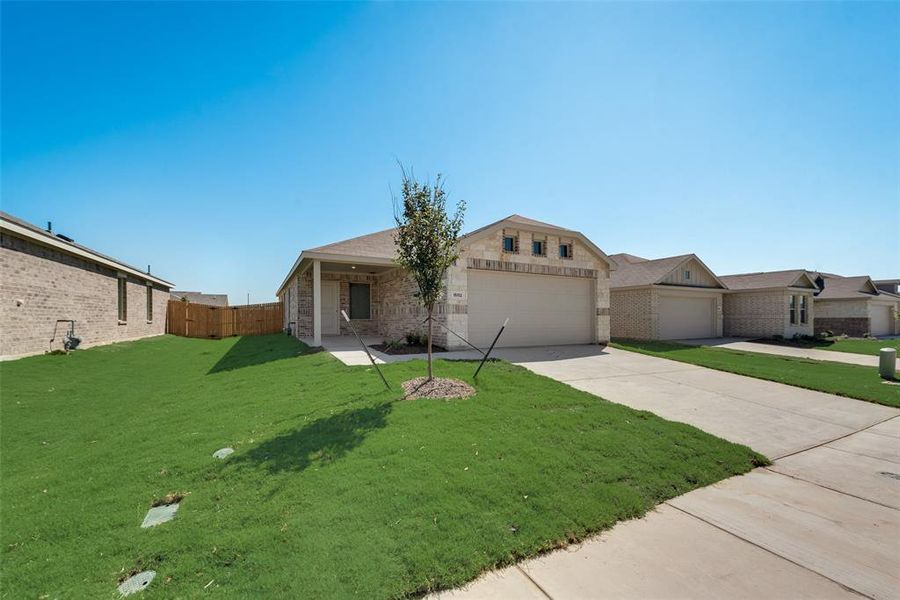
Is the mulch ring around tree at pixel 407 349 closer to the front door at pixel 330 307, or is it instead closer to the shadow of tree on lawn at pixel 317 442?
the front door at pixel 330 307

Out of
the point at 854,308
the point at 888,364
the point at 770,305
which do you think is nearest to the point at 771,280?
the point at 770,305

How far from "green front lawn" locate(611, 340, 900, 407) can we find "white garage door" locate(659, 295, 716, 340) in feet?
9.67

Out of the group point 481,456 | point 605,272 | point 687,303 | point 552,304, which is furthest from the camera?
point 687,303

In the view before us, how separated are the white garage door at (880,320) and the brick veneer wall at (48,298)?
136 ft

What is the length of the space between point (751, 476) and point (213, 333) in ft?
79.8

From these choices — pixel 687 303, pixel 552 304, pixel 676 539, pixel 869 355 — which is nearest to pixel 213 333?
pixel 552 304

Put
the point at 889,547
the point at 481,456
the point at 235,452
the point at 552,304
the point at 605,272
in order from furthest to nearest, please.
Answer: the point at 605,272
the point at 552,304
the point at 235,452
the point at 481,456
the point at 889,547

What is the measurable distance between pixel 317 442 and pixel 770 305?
80.0 ft

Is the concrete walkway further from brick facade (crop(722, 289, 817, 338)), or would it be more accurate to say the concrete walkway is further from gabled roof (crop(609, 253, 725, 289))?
gabled roof (crop(609, 253, 725, 289))

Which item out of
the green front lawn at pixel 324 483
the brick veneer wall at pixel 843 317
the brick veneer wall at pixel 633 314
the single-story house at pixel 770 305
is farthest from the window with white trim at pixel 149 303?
the brick veneer wall at pixel 843 317

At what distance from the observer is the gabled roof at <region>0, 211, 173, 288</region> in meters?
10.1

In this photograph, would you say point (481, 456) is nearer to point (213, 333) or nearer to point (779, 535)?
point (779, 535)

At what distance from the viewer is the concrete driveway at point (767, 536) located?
2525 millimetres

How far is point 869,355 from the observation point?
14883mm
